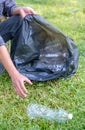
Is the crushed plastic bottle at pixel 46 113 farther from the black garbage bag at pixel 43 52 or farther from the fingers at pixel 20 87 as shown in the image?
the fingers at pixel 20 87

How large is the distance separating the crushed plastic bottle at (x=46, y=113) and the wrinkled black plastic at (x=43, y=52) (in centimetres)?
36

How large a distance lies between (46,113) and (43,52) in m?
0.76

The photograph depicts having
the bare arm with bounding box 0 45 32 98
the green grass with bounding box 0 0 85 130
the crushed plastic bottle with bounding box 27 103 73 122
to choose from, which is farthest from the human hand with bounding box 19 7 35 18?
the bare arm with bounding box 0 45 32 98

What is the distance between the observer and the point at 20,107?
8.59 ft

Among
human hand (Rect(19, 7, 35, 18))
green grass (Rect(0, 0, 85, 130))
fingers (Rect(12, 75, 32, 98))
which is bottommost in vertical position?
green grass (Rect(0, 0, 85, 130))

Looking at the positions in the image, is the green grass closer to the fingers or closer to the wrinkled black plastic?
the wrinkled black plastic

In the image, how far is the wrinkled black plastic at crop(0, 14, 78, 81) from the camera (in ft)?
9.53

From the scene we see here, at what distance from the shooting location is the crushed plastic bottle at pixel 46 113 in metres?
2.48

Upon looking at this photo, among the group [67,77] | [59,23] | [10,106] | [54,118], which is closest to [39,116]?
[54,118]

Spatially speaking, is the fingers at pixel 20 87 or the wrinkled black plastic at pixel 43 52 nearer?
the fingers at pixel 20 87

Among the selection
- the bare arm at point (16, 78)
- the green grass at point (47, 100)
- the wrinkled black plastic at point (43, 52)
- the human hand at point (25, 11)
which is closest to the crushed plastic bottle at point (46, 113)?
the green grass at point (47, 100)

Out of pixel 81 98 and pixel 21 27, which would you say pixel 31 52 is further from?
pixel 81 98

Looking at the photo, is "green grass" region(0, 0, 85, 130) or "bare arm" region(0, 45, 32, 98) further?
"green grass" region(0, 0, 85, 130)

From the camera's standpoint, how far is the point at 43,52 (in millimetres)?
3102
